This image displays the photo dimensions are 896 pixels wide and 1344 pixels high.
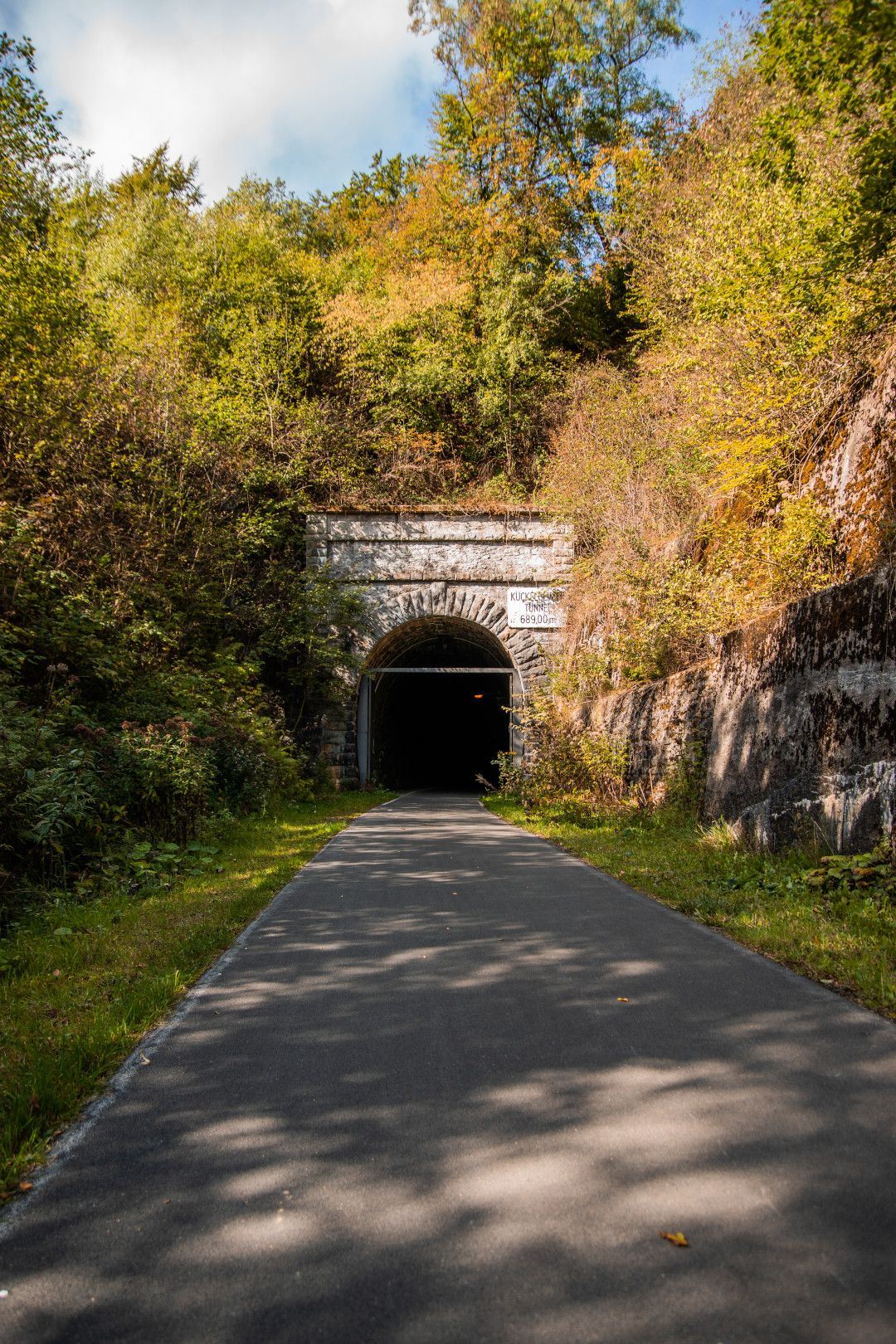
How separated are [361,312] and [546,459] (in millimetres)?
7197

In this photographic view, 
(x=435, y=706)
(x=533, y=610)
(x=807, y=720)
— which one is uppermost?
(x=533, y=610)

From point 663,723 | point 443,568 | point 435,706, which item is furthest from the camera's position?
point 435,706

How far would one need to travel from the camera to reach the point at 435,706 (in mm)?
37156

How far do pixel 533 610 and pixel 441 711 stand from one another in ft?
55.3

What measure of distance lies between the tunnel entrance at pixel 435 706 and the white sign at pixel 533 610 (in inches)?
37.3

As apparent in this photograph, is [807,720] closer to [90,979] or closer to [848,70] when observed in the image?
[848,70]

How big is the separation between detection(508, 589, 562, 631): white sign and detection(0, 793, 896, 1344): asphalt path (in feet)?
57.0

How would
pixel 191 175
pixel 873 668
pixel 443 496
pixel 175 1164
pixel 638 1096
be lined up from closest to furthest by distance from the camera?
1. pixel 175 1164
2. pixel 638 1096
3. pixel 873 668
4. pixel 443 496
5. pixel 191 175

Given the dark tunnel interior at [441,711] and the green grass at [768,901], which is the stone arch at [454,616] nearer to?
the dark tunnel interior at [441,711]

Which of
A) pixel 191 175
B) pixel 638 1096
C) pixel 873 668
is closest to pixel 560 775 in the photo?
pixel 873 668

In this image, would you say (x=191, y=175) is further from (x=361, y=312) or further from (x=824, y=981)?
(x=824, y=981)

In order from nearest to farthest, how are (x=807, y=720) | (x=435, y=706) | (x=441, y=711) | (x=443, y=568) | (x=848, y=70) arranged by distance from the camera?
(x=848, y=70) < (x=807, y=720) < (x=443, y=568) < (x=435, y=706) < (x=441, y=711)

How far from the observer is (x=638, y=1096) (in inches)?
126

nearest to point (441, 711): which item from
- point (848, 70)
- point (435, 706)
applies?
point (435, 706)
